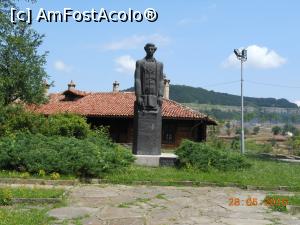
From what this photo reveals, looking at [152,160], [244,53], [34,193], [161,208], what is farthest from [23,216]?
[244,53]

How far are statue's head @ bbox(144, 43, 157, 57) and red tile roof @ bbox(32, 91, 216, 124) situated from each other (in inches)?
692

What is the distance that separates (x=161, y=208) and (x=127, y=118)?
24.7m

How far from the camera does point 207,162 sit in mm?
11711

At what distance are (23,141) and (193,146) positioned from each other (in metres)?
4.69

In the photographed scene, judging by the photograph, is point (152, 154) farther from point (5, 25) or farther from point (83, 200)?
point (5, 25)

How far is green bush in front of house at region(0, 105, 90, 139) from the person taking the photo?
2006 cm

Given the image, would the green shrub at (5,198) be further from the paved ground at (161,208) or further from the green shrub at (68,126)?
the green shrub at (68,126)

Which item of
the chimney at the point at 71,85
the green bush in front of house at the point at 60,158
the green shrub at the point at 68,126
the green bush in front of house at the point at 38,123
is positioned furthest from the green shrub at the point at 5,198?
the chimney at the point at 71,85

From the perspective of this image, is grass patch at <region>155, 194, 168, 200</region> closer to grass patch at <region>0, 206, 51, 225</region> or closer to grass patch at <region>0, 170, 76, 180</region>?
grass patch at <region>0, 206, 51, 225</region>

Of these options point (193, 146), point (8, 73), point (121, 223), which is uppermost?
point (8, 73)

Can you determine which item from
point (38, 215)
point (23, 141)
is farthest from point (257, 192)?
point (23, 141)

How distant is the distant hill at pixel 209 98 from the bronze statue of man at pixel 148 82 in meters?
103

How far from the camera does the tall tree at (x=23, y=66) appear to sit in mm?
23641
